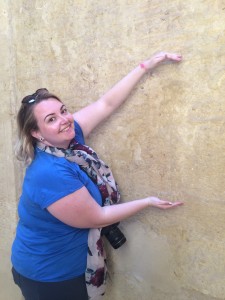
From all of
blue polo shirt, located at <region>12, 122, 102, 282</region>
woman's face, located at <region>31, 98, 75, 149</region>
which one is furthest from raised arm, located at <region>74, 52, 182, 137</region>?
woman's face, located at <region>31, 98, 75, 149</region>

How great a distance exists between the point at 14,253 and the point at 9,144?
3.05 feet

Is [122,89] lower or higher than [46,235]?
higher

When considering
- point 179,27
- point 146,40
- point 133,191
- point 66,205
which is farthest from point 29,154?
point 179,27

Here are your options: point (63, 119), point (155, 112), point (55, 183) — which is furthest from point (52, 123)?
point (155, 112)

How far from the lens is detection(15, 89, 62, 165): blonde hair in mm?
1871

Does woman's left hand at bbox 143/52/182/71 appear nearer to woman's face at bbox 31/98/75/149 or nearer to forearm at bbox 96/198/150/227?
woman's face at bbox 31/98/75/149

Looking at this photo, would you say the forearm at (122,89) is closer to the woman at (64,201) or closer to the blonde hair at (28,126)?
the woman at (64,201)

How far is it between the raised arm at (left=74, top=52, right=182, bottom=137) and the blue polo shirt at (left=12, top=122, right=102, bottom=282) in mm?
115

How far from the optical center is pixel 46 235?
1.93 m

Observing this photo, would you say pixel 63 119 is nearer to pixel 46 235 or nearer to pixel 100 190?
pixel 100 190

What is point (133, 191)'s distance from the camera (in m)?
2.08

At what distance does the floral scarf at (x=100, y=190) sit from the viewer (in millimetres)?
1911

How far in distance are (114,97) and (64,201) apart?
2.14ft

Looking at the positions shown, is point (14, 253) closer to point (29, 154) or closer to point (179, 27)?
point (29, 154)
